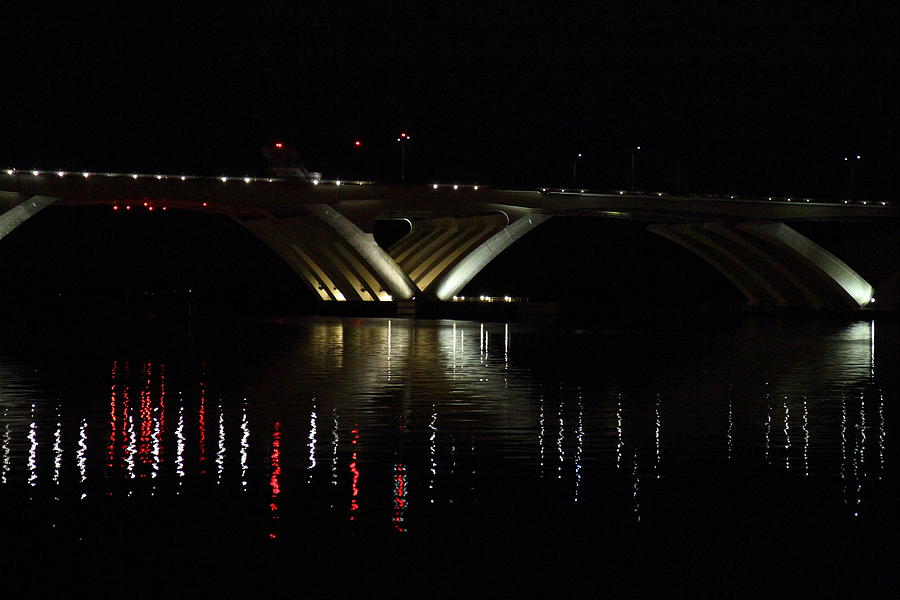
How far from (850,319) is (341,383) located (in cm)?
5514

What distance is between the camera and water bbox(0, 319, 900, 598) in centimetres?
702

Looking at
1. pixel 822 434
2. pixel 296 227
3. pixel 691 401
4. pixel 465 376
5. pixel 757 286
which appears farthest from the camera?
pixel 757 286

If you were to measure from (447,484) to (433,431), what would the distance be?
3.54 meters

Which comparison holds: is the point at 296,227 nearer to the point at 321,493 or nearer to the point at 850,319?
the point at 850,319

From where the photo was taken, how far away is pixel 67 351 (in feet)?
95.2

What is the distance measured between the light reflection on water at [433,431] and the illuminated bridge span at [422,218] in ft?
112

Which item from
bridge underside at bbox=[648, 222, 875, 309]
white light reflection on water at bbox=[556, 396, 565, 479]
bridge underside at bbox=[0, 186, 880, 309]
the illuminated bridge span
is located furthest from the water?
bridge underside at bbox=[648, 222, 875, 309]

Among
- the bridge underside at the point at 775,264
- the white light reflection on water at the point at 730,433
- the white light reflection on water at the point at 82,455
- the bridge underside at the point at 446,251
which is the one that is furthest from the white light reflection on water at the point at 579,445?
the bridge underside at the point at 775,264

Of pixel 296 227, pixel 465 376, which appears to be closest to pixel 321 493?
pixel 465 376

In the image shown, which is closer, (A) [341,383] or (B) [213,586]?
(B) [213,586]

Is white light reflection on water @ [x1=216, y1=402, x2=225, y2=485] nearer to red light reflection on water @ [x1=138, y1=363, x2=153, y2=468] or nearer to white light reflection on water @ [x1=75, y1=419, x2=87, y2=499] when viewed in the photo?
red light reflection on water @ [x1=138, y1=363, x2=153, y2=468]

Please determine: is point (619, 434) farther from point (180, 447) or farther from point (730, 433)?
point (180, 447)

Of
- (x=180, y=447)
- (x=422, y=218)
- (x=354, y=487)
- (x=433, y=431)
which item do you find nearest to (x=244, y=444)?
(x=180, y=447)

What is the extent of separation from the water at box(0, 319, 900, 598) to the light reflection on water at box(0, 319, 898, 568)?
0.16ft
